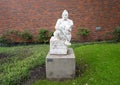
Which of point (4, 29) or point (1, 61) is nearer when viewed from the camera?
point (1, 61)

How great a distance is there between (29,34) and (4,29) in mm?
1466

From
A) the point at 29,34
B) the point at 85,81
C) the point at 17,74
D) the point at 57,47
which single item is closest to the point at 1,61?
the point at 17,74

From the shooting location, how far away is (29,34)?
41.3 feet

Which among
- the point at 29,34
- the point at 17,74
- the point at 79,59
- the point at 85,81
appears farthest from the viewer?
the point at 29,34

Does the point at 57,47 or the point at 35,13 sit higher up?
the point at 35,13

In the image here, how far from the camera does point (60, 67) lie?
20.5ft

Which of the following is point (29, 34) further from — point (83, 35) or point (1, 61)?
point (1, 61)

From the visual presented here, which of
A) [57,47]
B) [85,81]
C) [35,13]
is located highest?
[35,13]

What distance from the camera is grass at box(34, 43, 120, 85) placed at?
601 centimetres

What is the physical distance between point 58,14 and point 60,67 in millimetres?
6846

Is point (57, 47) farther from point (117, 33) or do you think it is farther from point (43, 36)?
point (117, 33)

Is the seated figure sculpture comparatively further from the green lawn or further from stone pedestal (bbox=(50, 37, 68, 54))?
the green lawn

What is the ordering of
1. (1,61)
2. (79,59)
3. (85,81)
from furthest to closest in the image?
1. (1,61)
2. (79,59)
3. (85,81)

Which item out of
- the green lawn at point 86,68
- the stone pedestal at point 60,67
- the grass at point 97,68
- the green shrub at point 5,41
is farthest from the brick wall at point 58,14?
the stone pedestal at point 60,67
